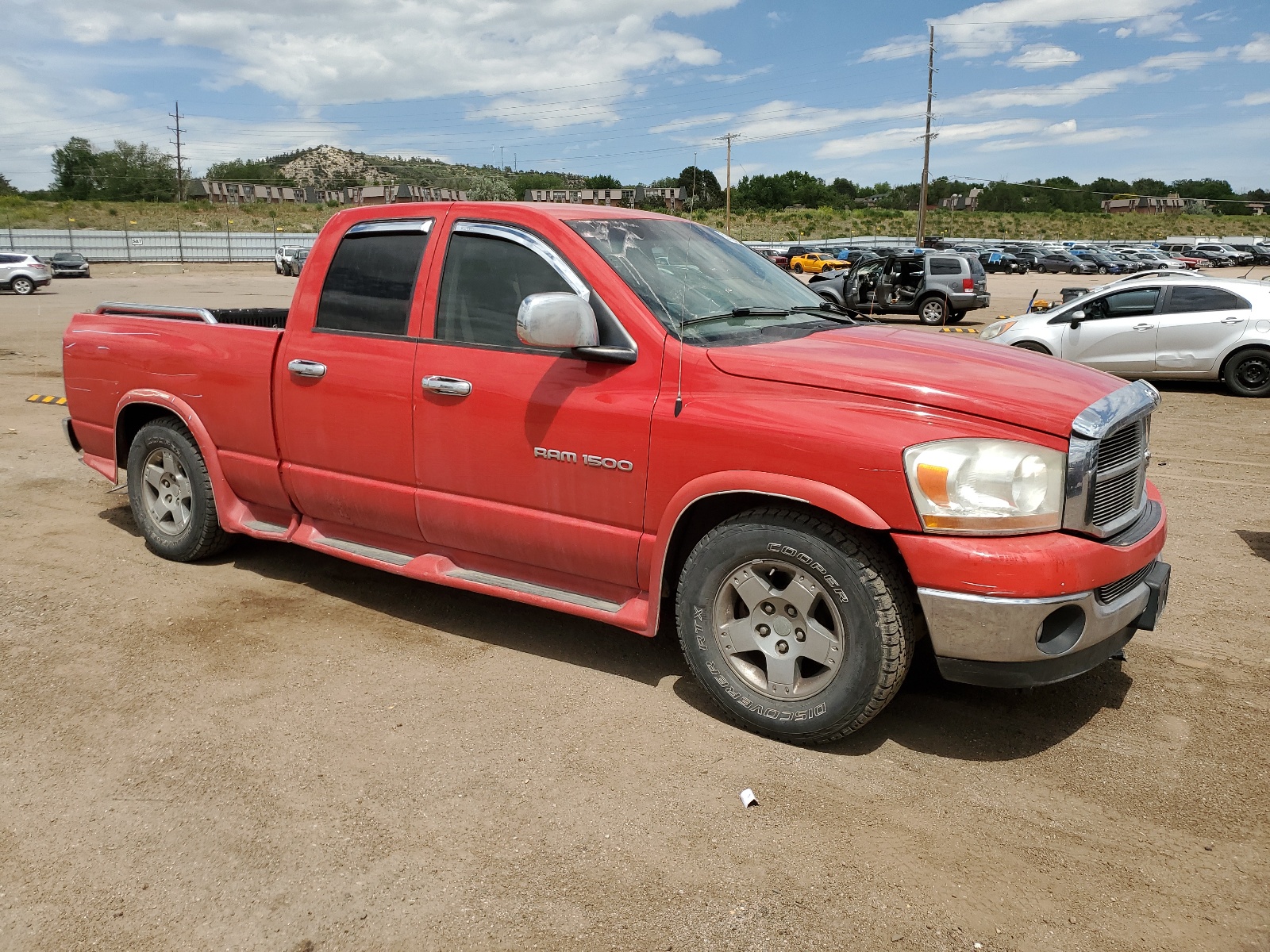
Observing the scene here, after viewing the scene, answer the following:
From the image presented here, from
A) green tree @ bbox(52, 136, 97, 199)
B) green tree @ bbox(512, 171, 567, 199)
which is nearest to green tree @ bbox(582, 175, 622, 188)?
green tree @ bbox(512, 171, 567, 199)

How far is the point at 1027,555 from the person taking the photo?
3172 millimetres

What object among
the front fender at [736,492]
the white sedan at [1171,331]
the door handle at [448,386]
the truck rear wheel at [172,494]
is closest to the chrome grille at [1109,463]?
the front fender at [736,492]

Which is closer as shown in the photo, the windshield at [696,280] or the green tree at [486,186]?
the windshield at [696,280]

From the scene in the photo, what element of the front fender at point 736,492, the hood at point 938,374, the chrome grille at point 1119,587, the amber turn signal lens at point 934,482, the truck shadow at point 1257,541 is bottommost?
the truck shadow at point 1257,541

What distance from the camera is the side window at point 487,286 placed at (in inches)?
163

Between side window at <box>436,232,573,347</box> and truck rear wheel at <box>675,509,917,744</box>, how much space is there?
4.27 feet

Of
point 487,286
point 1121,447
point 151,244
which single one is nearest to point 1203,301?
point 1121,447

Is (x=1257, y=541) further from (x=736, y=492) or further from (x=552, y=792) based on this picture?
(x=552, y=792)

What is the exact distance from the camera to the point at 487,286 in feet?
14.0

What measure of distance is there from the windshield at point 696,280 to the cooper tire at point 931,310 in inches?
815

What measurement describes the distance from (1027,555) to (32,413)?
10373 millimetres

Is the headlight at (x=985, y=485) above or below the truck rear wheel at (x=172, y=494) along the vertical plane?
above

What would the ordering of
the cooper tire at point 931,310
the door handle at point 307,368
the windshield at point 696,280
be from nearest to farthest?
the windshield at point 696,280, the door handle at point 307,368, the cooper tire at point 931,310

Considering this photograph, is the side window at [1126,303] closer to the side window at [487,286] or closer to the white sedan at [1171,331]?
the white sedan at [1171,331]
